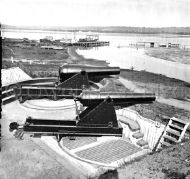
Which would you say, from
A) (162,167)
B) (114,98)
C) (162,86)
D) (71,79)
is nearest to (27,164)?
(71,79)

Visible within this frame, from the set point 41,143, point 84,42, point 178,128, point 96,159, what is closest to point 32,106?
point 41,143

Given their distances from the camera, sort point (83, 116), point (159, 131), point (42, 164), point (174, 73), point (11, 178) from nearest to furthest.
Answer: point (83, 116), point (11, 178), point (42, 164), point (159, 131), point (174, 73)

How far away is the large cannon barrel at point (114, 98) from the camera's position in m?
4.44

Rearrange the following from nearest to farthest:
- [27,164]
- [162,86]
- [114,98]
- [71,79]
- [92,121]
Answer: [92,121] → [114,98] → [27,164] → [71,79] → [162,86]

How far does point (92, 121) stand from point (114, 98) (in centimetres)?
67

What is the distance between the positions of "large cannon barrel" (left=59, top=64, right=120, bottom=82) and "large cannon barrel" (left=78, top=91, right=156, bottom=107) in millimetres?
2031

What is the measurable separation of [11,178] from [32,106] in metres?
5.84

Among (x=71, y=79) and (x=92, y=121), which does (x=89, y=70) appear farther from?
(x=92, y=121)

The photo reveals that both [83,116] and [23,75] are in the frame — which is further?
[23,75]

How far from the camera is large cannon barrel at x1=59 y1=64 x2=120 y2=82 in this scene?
6.72 metres

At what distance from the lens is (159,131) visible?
1235cm

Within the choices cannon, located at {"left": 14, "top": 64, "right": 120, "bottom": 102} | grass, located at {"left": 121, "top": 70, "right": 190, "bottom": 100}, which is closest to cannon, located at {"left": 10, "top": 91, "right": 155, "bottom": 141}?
cannon, located at {"left": 14, "top": 64, "right": 120, "bottom": 102}

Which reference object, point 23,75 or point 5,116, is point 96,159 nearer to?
point 5,116

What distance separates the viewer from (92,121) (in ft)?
14.2
